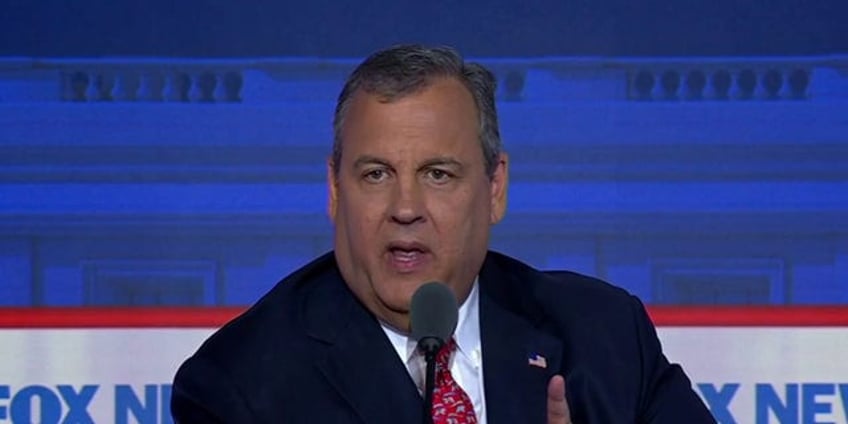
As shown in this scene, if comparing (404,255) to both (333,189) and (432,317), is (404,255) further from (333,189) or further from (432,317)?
(432,317)

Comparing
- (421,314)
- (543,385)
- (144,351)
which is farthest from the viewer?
(144,351)

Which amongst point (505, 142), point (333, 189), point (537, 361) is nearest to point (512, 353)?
point (537, 361)

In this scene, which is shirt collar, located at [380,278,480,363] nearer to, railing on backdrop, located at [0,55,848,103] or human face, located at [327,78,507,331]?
human face, located at [327,78,507,331]

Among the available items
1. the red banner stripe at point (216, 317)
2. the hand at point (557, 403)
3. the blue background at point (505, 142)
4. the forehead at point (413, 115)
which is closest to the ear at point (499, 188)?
the forehead at point (413, 115)

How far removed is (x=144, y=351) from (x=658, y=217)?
1168 millimetres

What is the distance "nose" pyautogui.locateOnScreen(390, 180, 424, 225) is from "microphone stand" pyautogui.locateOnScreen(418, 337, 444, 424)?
1.13 ft

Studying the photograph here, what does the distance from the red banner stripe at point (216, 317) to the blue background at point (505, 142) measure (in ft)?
0.60

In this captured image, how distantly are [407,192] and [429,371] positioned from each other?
422mm

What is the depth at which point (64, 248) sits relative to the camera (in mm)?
3062

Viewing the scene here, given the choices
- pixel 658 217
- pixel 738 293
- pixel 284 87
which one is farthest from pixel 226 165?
pixel 738 293

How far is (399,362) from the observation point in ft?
6.69

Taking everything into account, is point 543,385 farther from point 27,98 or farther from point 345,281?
point 27,98

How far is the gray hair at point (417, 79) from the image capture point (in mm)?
2010

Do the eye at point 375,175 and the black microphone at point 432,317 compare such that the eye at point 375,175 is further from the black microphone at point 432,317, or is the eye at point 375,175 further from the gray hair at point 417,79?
the black microphone at point 432,317
